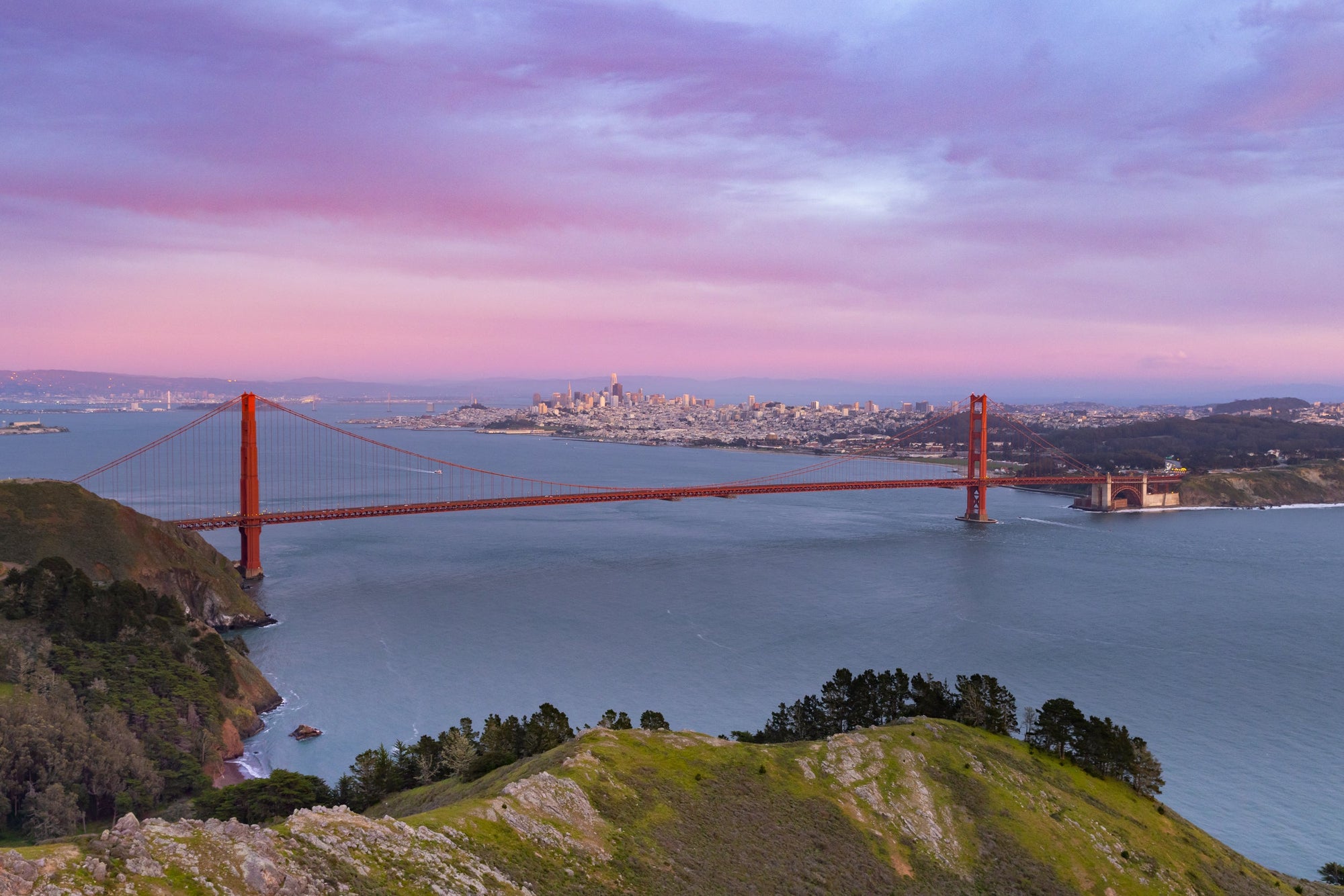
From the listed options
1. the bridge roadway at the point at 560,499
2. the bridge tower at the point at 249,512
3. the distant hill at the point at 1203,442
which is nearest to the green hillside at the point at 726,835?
the bridge roadway at the point at 560,499

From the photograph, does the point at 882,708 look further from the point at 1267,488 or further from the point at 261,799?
the point at 1267,488

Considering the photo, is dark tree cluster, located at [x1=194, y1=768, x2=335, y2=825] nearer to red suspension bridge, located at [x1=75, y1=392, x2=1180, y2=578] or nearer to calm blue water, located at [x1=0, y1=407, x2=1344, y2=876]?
calm blue water, located at [x1=0, y1=407, x2=1344, y2=876]

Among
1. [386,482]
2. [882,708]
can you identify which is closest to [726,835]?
[882,708]

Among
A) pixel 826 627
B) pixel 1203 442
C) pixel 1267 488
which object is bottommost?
pixel 826 627

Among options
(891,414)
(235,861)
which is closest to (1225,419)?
(891,414)

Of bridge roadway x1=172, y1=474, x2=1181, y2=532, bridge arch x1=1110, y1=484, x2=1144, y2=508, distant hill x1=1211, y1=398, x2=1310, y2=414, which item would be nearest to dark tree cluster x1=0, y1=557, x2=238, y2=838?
bridge roadway x1=172, y1=474, x2=1181, y2=532

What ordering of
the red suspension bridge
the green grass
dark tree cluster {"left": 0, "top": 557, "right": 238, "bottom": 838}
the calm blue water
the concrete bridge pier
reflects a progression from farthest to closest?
1. the concrete bridge pier
2. the red suspension bridge
3. the calm blue water
4. dark tree cluster {"left": 0, "top": 557, "right": 238, "bottom": 838}
5. the green grass

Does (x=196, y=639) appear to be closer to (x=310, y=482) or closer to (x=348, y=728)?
(x=348, y=728)
